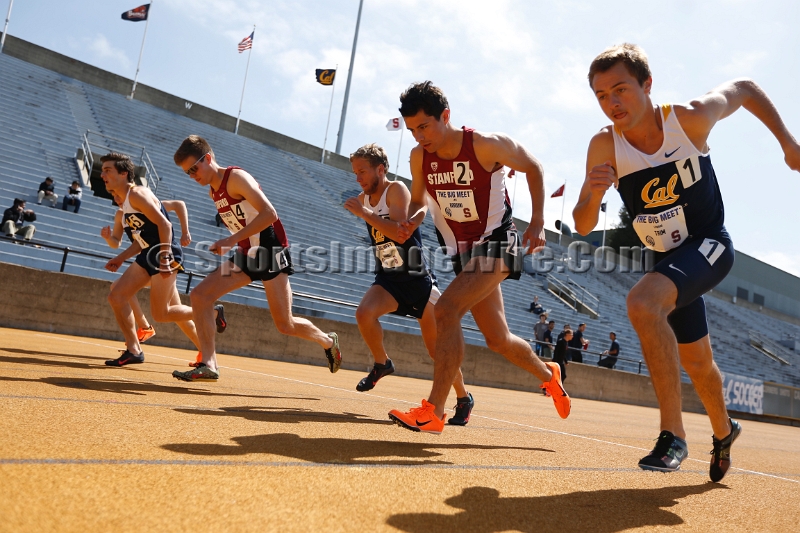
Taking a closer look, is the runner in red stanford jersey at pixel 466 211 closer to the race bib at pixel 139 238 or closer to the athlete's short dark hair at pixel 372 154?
the athlete's short dark hair at pixel 372 154

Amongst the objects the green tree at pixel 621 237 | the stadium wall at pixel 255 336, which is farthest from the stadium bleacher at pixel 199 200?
the green tree at pixel 621 237

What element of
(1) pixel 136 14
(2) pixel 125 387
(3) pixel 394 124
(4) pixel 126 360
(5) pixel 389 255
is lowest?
(4) pixel 126 360

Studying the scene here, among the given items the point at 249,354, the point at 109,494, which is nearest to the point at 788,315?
the point at 249,354

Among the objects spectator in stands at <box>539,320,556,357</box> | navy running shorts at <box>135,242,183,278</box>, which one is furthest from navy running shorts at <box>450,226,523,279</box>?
spectator in stands at <box>539,320,556,357</box>

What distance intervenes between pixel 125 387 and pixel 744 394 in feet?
60.0

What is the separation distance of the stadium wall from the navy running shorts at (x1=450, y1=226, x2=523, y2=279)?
9362 mm

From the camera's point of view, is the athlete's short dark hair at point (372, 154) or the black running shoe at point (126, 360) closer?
the athlete's short dark hair at point (372, 154)

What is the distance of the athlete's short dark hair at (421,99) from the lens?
3924mm

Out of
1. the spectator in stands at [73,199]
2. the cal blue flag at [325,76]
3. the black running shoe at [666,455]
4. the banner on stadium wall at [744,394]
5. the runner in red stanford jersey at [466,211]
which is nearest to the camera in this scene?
the black running shoe at [666,455]

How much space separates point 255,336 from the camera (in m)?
13.2

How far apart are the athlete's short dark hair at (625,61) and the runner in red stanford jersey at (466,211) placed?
115 centimetres

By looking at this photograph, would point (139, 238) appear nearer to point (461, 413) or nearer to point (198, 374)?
point (198, 374)

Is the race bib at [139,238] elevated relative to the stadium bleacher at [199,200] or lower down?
lower down

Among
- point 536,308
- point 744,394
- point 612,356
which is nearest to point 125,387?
point 612,356
